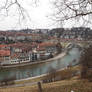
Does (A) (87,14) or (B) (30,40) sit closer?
(A) (87,14)

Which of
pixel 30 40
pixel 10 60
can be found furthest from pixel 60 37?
pixel 30 40

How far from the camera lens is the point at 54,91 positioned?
3.64m

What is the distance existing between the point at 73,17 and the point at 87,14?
0.96ft

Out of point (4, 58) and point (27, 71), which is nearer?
point (27, 71)

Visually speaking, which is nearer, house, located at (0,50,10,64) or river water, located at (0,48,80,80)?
river water, located at (0,48,80,80)

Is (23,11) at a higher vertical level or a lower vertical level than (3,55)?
higher

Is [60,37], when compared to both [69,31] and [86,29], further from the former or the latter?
[86,29]

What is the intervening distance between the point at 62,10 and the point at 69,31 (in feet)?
1.75

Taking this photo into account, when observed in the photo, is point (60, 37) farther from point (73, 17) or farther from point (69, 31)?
point (73, 17)

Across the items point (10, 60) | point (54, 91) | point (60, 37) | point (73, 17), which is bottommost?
point (10, 60)

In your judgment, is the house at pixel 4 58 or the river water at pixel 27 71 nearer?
the river water at pixel 27 71

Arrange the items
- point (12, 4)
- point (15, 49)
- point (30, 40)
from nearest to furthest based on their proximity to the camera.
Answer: point (12, 4) < point (15, 49) < point (30, 40)

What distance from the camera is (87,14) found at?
2699 mm

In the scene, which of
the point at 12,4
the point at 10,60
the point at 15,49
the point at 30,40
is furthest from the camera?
the point at 30,40
